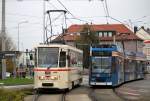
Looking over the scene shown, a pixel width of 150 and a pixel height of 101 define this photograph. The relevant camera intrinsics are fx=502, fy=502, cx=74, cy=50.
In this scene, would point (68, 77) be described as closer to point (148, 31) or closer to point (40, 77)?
point (40, 77)

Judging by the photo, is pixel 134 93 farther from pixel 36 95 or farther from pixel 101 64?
pixel 36 95

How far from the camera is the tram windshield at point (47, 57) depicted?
Result: 30312 mm

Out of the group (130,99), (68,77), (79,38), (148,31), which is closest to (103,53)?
(68,77)

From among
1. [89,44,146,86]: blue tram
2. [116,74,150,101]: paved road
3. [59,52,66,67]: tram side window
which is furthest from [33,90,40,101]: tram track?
[89,44,146,86]: blue tram

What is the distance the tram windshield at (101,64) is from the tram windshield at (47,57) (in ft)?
22.0

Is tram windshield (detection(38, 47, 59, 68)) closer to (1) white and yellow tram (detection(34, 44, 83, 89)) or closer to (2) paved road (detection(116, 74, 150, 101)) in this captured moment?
(1) white and yellow tram (detection(34, 44, 83, 89))

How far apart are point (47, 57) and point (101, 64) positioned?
7.18 meters

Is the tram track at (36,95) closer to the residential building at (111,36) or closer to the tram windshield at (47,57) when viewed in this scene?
the tram windshield at (47,57)

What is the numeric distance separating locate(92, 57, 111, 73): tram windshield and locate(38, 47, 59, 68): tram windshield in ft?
22.0

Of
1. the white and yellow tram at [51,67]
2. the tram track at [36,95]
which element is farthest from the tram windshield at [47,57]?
the tram track at [36,95]

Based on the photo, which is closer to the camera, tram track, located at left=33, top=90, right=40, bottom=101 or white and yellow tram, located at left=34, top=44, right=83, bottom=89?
tram track, located at left=33, top=90, right=40, bottom=101

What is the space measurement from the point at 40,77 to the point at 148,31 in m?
134

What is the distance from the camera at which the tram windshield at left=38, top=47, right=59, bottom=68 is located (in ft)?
99.5

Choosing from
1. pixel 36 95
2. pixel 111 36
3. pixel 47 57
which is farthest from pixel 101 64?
pixel 111 36
